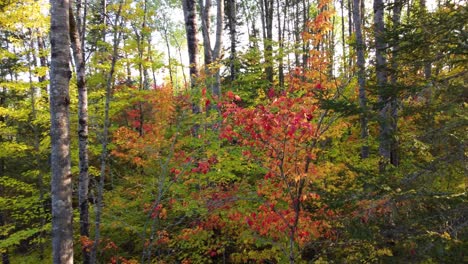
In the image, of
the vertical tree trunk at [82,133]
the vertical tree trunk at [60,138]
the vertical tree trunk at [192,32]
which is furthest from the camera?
the vertical tree trunk at [192,32]

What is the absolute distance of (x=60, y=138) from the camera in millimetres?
4043

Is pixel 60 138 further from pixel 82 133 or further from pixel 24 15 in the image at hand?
pixel 24 15

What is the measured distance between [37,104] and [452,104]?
11.2 m

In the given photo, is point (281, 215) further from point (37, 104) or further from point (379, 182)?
point (37, 104)

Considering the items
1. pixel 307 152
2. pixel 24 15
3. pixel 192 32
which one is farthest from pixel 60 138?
pixel 24 15

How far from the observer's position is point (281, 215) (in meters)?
6.25

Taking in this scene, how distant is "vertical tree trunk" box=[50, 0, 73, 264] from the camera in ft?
13.0

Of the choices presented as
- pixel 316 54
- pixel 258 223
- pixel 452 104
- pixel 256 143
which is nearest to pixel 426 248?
pixel 452 104

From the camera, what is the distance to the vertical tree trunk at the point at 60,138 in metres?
3.96

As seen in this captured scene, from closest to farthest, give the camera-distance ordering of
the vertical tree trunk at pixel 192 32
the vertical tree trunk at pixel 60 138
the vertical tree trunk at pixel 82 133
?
1. the vertical tree trunk at pixel 60 138
2. the vertical tree trunk at pixel 82 133
3. the vertical tree trunk at pixel 192 32

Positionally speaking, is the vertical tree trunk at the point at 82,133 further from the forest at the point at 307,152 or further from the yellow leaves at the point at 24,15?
the yellow leaves at the point at 24,15

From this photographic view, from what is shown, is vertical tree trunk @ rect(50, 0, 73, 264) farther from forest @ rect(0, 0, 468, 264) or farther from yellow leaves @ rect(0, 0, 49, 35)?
yellow leaves @ rect(0, 0, 49, 35)

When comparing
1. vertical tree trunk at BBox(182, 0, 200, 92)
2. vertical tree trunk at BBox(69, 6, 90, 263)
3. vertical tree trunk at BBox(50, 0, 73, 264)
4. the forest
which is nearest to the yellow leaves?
the forest

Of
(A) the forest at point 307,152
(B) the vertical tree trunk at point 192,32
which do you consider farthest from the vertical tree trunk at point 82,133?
(B) the vertical tree trunk at point 192,32
